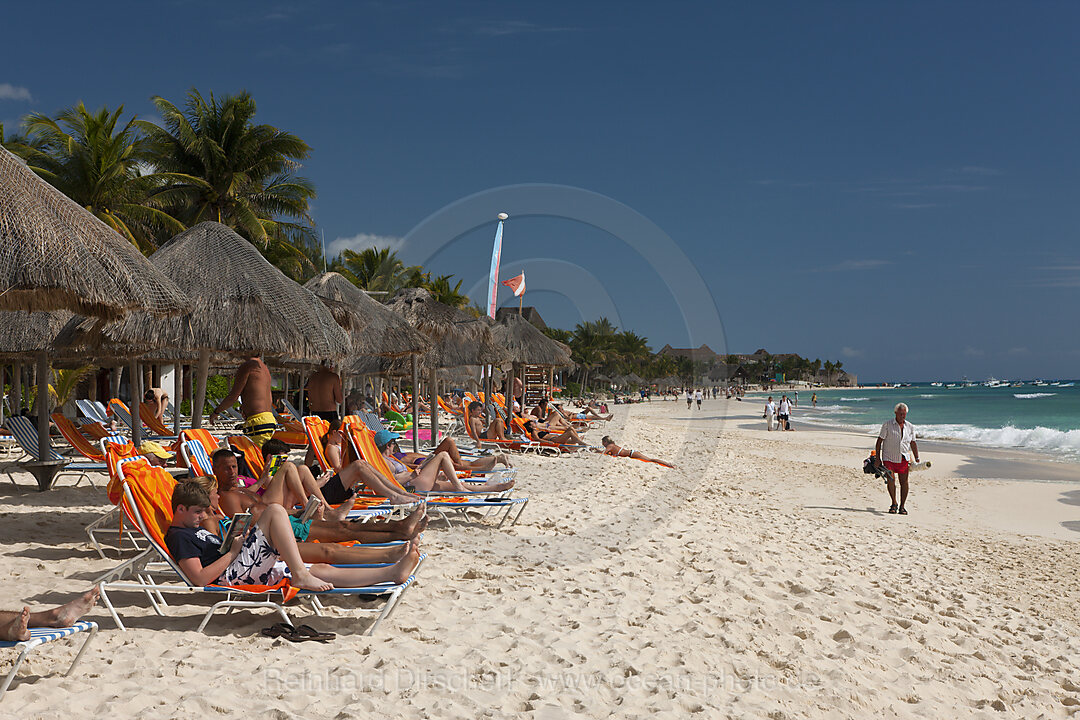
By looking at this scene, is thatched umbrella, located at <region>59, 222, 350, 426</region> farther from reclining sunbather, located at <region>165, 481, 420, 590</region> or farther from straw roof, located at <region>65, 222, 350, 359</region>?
reclining sunbather, located at <region>165, 481, 420, 590</region>

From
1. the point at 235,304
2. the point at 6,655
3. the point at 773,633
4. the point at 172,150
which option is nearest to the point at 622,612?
the point at 773,633

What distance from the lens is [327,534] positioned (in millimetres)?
4414

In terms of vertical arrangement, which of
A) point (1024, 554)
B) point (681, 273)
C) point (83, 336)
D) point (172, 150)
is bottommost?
point (1024, 554)

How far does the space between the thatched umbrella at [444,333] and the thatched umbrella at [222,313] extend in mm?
5104

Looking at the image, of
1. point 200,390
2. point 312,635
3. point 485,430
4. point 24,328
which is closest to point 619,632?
point 312,635

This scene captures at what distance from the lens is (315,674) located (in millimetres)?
3121

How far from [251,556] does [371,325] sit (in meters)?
7.21

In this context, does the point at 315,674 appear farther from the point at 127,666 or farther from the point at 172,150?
the point at 172,150

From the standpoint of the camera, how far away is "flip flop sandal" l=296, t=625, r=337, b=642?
3.52 metres

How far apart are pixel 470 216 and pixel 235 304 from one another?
32.6ft

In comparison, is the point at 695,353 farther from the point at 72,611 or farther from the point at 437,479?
the point at 72,611

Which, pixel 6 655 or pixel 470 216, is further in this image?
pixel 470 216

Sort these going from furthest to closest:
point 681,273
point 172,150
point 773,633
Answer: point 172,150
point 681,273
point 773,633

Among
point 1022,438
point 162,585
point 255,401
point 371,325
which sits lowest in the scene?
point 1022,438
